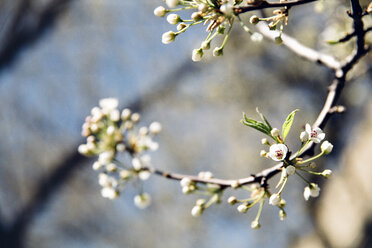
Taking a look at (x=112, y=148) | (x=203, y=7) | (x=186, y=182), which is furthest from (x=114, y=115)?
(x=203, y=7)

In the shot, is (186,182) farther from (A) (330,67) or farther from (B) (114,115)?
(A) (330,67)

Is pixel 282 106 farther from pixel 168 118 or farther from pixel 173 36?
pixel 173 36

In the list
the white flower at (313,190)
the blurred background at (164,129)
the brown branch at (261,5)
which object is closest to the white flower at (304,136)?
the white flower at (313,190)

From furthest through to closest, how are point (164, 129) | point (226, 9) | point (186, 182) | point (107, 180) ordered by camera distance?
1. point (164, 129)
2. point (107, 180)
3. point (186, 182)
4. point (226, 9)

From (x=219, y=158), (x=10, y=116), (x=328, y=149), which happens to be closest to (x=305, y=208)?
(x=219, y=158)

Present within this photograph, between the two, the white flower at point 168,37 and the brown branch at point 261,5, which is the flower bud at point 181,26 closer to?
the white flower at point 168,37

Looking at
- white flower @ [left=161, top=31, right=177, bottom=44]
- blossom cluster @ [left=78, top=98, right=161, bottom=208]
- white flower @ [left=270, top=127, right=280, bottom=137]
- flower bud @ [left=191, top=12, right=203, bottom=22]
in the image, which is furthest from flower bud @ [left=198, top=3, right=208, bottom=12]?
blossom cluster @ [left=78, top=98, right=161, bottom=208]
